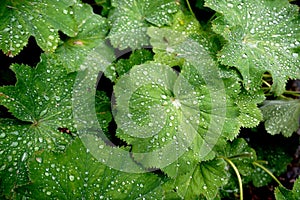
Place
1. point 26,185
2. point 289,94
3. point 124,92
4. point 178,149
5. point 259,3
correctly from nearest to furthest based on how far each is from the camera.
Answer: point 26,185 < point 178,149 < point 124,92 < point 259,3 < point 289,94

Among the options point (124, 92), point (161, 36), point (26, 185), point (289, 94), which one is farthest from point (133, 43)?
point (289, 94)

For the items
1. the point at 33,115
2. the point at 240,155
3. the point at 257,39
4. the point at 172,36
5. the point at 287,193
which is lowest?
the point at 240,155

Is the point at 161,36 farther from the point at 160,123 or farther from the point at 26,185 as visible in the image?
the point at 26,185

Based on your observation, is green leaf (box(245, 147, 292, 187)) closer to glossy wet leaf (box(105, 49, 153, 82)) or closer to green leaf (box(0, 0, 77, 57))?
glossy wet leaf (box(105, 49, 153, 82))

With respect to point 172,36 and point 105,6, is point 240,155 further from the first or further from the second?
point 105,6

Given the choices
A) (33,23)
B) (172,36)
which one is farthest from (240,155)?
(33,23)

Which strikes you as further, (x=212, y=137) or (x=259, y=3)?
(x=259, y=3)
